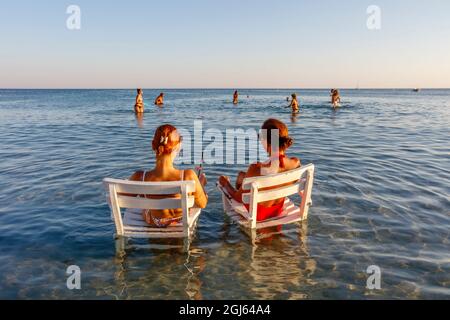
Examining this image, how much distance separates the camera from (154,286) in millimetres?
4734

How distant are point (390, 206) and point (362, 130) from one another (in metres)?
13.7

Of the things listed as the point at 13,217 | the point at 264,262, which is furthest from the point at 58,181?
the point at 264,262

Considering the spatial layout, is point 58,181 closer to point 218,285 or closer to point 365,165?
point 218,285

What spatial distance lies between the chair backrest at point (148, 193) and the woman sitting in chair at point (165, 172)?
320 mm

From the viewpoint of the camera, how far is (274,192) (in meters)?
5.40

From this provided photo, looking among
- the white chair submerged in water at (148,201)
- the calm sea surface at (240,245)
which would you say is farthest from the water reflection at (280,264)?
the white chair submerged in water at (148,201)

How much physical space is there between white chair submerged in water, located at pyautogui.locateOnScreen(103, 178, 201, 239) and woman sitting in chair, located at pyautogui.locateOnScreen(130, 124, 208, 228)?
0.14 metres

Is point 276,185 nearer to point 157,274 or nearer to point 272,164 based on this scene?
point 272,164

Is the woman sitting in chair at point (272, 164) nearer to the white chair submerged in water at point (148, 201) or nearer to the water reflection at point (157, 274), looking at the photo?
the white chair submerged in water at point (148, 201)

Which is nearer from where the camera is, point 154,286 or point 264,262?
point 154,286

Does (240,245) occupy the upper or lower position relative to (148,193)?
lower

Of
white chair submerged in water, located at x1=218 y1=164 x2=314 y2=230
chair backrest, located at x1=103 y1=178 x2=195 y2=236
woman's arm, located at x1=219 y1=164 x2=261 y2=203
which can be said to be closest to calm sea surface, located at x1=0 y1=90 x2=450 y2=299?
white chair submerged in water, located at x1=218 y1=164 x2=314 y2=230

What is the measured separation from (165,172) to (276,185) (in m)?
1.77

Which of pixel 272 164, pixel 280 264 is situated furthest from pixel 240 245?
pixel 272 164
